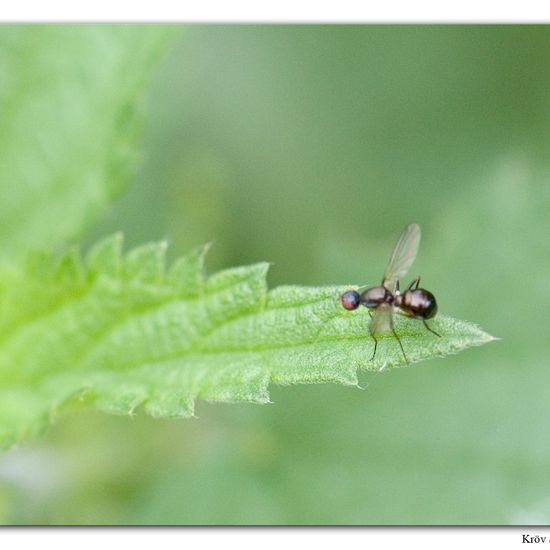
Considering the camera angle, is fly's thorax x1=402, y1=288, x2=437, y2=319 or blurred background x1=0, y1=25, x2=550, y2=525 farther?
blurred background x1=0, y1=25, x2=550, y2=525

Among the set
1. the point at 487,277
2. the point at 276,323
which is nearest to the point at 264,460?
the point at 487,277

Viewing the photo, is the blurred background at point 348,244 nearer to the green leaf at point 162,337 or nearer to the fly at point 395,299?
the green leaf at point 162,337

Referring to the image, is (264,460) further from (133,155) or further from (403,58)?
(403,58)

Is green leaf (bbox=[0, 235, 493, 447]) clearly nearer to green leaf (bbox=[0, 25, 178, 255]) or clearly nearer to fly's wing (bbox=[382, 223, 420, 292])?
fly's wing (bbox=[382, 223, 420, 292])

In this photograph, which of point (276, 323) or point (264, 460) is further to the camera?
point (264, 460)

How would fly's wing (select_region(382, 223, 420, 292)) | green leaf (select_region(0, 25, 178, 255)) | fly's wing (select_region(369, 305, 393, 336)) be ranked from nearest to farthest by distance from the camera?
1. fly's wing (select_region(369, 305, 393, 336))
2. fly's wing (select_region(382, 223, 420, 292))
3. green leaf (select_region(0, 25, 178, 255))

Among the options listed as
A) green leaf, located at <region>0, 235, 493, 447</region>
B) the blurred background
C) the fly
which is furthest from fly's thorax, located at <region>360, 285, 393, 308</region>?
the blurred background
